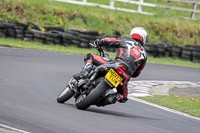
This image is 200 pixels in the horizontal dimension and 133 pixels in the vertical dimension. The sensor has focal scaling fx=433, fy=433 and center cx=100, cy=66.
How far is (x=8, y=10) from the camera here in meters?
22.1

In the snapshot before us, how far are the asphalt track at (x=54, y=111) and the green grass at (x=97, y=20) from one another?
28.8 ft

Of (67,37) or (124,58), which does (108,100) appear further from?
(67,37)

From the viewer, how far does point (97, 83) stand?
6.84 meters

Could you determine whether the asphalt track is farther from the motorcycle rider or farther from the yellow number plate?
the yellow number plate

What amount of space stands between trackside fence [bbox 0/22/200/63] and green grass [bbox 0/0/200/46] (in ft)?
7.15

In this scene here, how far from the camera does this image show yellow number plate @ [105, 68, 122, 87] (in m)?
6.47

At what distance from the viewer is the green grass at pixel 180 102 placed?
9.30 m

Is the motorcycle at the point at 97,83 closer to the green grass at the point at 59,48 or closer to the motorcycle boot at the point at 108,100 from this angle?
the motorcycle boot at the point at 108,100

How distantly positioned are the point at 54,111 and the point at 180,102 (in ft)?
15.2

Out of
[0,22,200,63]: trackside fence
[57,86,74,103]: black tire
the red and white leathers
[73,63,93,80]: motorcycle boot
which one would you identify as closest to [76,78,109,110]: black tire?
[73,63,93,80]: motorcycle boot

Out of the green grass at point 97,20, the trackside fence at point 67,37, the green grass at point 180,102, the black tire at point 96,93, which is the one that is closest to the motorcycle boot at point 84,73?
the black tire at point 96,93

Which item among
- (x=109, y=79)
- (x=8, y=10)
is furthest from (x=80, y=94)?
(x=8, y=10)

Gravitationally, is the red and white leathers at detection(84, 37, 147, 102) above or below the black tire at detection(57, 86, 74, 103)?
above

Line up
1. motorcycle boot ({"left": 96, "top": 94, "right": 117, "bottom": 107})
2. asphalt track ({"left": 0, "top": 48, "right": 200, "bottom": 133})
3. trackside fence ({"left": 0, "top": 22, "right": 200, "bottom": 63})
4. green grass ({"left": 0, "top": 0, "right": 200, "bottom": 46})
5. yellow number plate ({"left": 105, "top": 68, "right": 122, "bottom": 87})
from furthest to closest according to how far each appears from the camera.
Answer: green grass ({"left": 0, "top": 0, "right": 200, "bottom": 46}) < trackside fence ({"left": 0, "top": 22, "right": 200, "bottom": 63}) < motorcycle boot ({"left": 96, "top": 94, "right": 117, "bottom": 107}) < yellow number plate ({"left": 105, "top": 68, "right": 122, "bottom": 87}) < asphalt track ({"left": 0, "top": 48, "right": 200, "bottom": 133})
